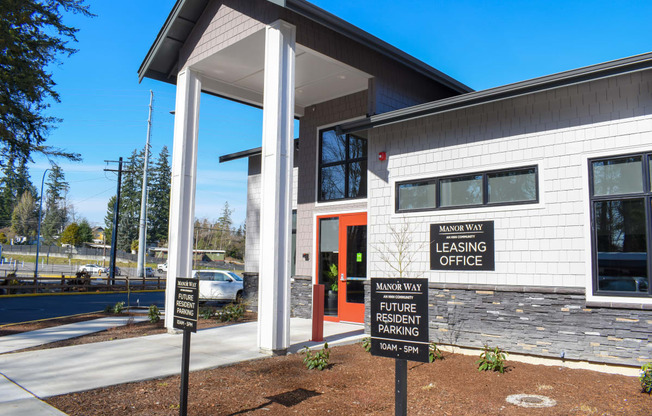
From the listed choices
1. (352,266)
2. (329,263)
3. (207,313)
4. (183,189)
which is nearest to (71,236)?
(207,313)

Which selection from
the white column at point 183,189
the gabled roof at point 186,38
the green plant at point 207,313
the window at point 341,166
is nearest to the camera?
the gabled roof at point 186,38

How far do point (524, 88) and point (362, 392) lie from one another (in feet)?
Result: 17.4

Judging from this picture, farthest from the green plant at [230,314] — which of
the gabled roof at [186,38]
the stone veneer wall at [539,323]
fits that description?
the gabled roof at [186,38]

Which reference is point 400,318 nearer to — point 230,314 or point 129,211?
point 230,314

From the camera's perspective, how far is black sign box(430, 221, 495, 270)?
802 centimetres

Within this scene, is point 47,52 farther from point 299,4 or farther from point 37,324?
point 299,4

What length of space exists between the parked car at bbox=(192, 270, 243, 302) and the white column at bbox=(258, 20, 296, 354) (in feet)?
31.4

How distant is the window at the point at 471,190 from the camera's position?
7.75 meters

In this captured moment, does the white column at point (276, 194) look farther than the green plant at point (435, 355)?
Yes

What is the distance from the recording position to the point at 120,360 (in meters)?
7.44

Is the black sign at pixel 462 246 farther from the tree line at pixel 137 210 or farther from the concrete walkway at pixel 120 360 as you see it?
the tree line at pixel 137 210

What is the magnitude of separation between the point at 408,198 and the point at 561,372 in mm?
4129

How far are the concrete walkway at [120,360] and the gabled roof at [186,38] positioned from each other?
6.19m

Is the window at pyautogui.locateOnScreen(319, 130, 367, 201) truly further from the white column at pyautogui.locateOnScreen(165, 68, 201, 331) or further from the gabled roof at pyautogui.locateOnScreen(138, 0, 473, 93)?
the white column at pyautogui.locateOnScreen(165, 68, 201, 331)
